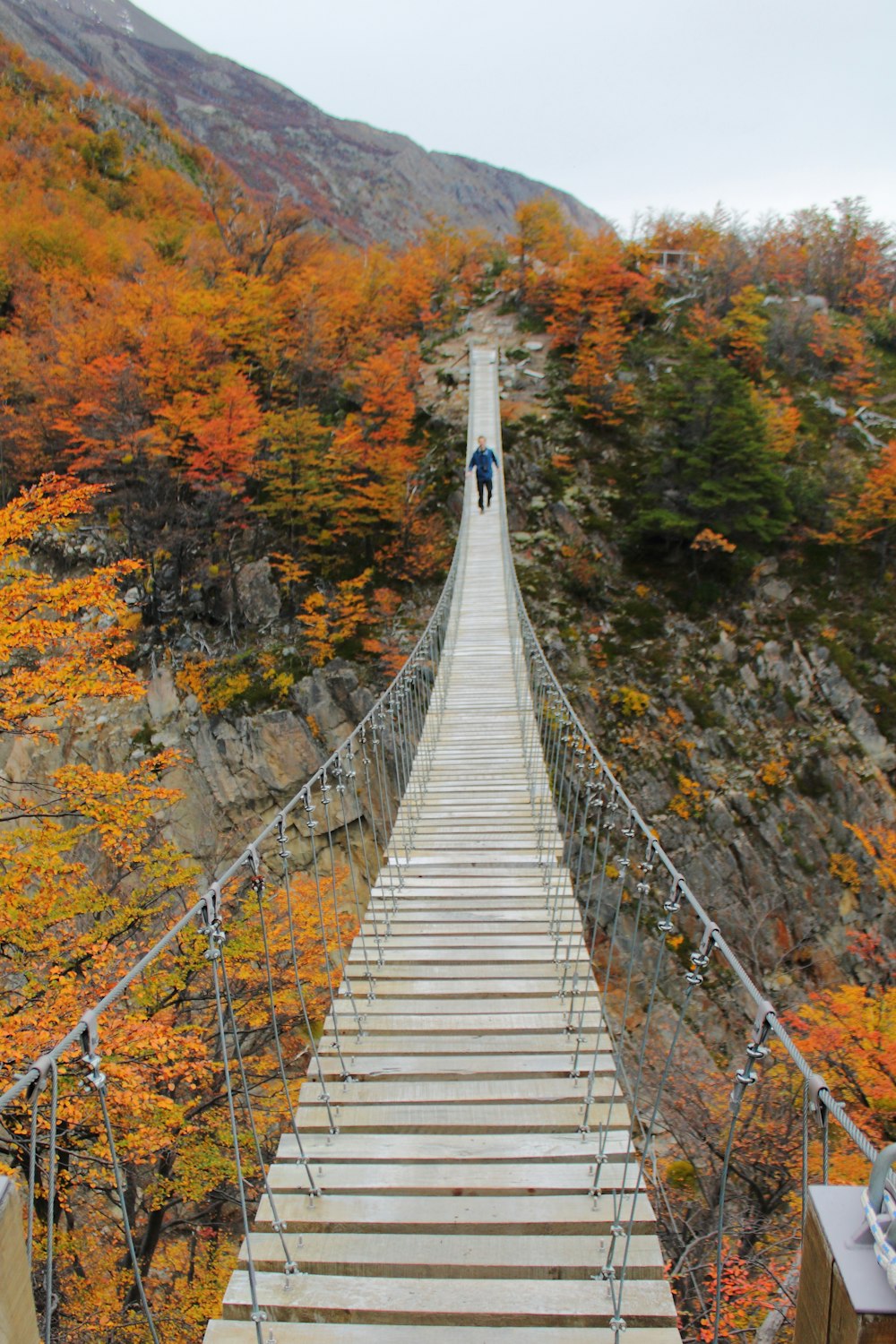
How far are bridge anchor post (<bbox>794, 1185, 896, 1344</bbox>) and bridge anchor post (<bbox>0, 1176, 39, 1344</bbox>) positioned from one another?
0.82 metres

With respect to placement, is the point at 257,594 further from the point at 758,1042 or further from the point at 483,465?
the point at 758,1042

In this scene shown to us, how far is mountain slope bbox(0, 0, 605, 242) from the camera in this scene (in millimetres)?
47562

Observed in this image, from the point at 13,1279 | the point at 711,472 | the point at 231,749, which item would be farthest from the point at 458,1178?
the point at 711,472

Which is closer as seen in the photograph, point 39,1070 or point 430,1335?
point 39,1070

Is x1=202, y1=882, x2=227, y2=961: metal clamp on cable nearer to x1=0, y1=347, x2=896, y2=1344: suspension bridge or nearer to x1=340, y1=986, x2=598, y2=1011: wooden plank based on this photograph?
x1=0, y1=347, x2=896, y2=1344: suspension bridge

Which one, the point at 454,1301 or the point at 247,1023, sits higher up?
the point at 454,1301

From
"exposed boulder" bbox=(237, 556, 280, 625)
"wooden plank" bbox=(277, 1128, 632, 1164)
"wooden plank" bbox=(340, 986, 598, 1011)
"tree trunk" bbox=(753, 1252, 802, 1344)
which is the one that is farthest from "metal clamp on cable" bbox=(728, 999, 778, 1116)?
"exposed boulder" bbox=(237, 556, 280, 625)

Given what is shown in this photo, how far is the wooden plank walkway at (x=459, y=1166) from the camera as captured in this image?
1719 mm

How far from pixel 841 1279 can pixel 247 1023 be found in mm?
7395

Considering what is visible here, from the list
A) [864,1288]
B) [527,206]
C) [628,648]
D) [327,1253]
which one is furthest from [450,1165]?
[527,206]

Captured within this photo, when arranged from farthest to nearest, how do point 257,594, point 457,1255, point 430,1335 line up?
point 257,594, point 457,1255, point 430,1335

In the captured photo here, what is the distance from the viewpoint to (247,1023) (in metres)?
7.04

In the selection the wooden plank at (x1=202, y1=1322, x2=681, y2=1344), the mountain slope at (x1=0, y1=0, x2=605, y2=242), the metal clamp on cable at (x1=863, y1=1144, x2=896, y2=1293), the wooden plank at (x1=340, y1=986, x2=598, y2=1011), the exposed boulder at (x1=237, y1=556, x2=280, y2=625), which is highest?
the mountain slope at (x1=0, y1=0, x2=605, y2=242)

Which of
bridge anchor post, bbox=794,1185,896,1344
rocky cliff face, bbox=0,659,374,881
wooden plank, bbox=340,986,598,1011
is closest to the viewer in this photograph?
bridge anchor post, bbox=794,1185,896,1344
